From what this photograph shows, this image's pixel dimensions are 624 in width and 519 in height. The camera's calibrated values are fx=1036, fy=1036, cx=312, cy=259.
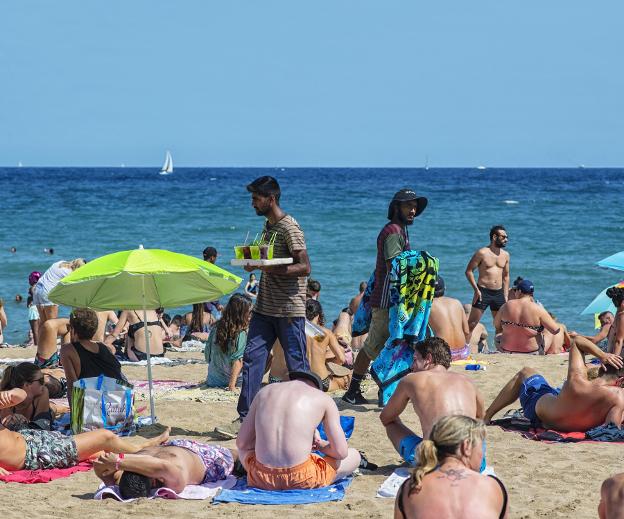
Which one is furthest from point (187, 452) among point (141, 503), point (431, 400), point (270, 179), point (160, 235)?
point (160, 235)

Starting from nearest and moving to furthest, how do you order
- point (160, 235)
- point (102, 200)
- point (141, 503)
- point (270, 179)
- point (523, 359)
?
point (141, 503), point (270, 179), point (523, 359), point (160, 235), point (102, 200)

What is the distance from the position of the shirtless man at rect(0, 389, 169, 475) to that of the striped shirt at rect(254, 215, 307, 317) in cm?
105

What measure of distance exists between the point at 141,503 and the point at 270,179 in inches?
85.8

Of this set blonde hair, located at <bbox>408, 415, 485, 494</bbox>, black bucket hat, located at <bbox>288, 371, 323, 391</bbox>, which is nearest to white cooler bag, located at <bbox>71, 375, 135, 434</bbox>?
black bucket hat, located at <bbox>288, 371, 323, 391</bbox>

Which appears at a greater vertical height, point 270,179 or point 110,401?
point 270,179

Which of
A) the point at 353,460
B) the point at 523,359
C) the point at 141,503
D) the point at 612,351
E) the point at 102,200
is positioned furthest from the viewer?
the point at 102,200

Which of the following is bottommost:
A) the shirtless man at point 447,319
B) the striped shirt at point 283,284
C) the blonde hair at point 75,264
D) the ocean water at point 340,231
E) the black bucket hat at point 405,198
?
the ocean water at point 340,231

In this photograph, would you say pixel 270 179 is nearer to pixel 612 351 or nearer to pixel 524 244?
pixel 612 351

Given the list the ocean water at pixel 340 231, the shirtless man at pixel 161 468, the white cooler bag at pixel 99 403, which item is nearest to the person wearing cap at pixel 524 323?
the white cooler bag at pixel 99 403

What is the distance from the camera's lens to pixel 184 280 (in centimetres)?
739

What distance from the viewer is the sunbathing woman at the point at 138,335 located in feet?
34.3

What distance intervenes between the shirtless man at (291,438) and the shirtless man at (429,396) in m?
0.45

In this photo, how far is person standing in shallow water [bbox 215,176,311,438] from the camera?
644 centimetres

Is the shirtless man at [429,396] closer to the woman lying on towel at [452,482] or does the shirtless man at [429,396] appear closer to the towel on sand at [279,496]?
the towel on sand at [279,496]
